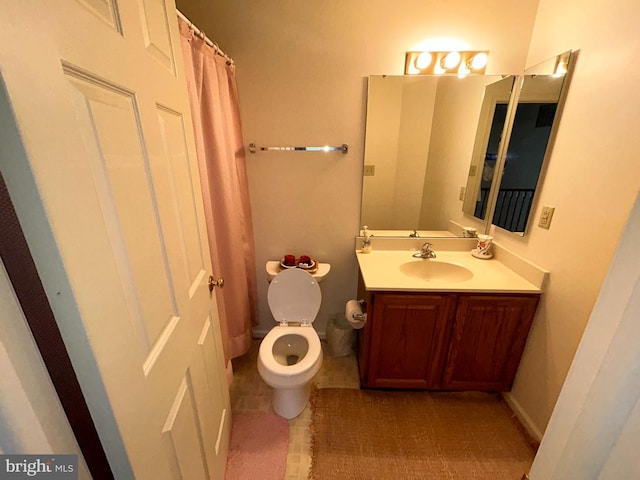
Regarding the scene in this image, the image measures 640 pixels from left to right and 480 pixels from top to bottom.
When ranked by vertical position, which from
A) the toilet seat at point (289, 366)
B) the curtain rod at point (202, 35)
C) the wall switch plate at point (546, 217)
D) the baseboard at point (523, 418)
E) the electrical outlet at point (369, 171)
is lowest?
the baseboard at point (523, 418)

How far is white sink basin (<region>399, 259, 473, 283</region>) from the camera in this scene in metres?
1.73

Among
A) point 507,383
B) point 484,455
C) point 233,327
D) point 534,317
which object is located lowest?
point 484,455

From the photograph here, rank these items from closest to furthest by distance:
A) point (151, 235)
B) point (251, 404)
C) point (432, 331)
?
point (151, 235)
point (432, 331)
point (251, 404)

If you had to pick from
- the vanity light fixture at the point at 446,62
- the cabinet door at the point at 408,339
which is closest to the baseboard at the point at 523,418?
the cabinet door at the point at 408,339

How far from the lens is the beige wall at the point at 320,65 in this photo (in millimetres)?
1490

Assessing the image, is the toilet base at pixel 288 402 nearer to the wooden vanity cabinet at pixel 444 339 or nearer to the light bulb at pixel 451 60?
the wooden vanity cabinet at pixel 444 339

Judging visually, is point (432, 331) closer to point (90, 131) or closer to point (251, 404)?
point (251, 404)

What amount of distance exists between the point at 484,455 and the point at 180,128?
2.08 m

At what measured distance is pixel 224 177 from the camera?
4.64 feet

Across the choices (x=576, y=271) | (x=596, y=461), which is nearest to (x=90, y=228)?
(x=596, y=461)

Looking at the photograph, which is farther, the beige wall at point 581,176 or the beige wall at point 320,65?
the beige wall at point 320,65

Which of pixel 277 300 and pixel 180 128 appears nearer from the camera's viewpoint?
pixel 180 128

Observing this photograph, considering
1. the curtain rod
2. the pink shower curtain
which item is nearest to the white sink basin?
the pink shower curtain

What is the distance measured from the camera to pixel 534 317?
142 cm
